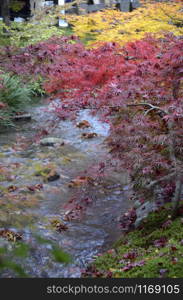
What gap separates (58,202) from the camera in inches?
285

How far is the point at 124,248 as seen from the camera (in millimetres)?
5312

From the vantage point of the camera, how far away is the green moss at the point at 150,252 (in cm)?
426

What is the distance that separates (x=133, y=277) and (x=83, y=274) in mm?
1032

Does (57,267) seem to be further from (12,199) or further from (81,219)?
(12,199)

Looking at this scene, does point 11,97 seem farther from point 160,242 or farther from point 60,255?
point 160,242

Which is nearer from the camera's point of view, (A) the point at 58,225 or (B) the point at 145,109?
(B) the point at 145,109

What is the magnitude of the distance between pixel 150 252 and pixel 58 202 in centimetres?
268

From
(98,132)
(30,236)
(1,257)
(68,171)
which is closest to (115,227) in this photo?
(30,236)

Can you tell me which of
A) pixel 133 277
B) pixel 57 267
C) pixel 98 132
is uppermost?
pixel 133 277

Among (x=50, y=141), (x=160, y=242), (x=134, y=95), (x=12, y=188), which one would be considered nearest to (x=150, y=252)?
(x=160, y=242)

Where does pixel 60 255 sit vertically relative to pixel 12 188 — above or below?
above

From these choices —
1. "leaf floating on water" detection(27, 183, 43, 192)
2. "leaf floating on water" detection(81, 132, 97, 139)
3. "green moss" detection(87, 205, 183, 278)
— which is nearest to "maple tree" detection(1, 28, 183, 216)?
"green moss" detection(87, 205, 183, 278)

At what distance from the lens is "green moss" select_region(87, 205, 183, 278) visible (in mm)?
4258
